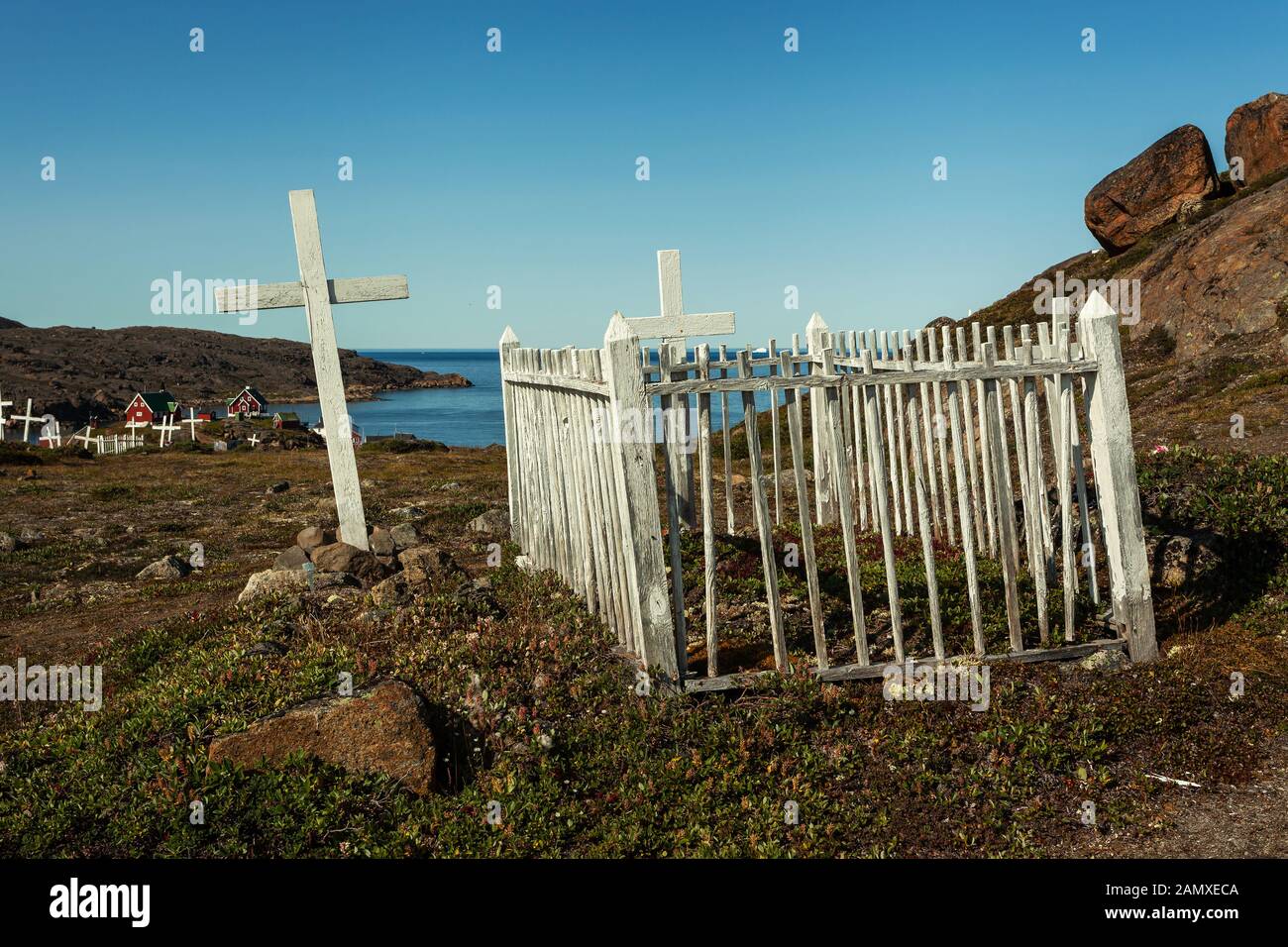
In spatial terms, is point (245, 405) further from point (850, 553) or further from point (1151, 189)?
point (850, 553)

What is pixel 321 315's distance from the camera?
36.4 feet

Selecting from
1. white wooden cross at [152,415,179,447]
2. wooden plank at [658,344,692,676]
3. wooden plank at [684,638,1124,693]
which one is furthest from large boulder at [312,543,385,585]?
white wooden cross at [152,415,179,447]

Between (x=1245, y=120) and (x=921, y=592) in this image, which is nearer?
(x=921, y=592)

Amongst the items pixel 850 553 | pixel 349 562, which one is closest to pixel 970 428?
pixel 850 553

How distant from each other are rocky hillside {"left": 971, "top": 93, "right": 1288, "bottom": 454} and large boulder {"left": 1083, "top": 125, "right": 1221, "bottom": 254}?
4 centimetres

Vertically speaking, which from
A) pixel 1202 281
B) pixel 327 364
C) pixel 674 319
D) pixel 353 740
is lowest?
pixel 353 740

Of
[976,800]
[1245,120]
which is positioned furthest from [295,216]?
[1245,120]

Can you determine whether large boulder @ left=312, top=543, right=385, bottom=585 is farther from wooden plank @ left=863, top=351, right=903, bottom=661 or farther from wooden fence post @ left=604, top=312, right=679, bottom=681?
wooden plank @ left=863, top=351, right=903, bottom=661

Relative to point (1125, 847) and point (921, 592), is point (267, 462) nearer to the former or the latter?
point (921, 592)

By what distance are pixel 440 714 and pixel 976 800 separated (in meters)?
3.24

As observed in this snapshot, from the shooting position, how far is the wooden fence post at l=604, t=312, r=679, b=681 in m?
6.03

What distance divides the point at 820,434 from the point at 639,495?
5.61 m

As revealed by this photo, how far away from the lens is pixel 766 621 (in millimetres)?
7863
